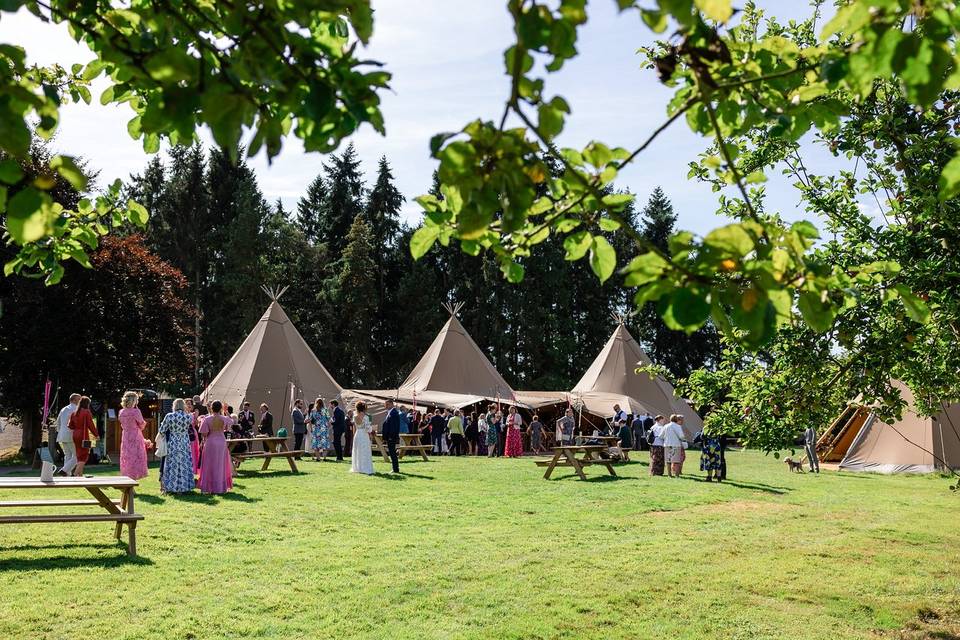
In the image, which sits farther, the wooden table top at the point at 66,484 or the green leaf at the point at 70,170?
the wooden table top at the point at 66,484

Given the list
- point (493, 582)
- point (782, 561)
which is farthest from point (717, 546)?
point (493, 582)

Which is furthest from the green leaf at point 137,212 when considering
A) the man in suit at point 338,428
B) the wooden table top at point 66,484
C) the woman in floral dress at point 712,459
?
the man in suit at point 338,428

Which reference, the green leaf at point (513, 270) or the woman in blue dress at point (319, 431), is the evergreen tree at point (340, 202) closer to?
the woman in blue dress at point (319, 431)

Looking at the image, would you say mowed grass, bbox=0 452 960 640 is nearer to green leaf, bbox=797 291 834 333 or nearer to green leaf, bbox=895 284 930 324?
green leaf, bbox=895 284 930 324

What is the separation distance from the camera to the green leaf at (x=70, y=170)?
2.02 metres

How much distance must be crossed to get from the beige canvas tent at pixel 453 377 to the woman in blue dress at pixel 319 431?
20.1 feet

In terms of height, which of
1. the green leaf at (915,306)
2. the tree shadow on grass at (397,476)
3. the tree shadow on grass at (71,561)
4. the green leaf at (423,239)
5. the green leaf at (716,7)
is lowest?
the tree shadow on grass at (71,561)

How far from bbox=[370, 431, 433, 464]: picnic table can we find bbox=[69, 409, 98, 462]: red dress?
7.37 m

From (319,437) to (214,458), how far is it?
28.9 feet

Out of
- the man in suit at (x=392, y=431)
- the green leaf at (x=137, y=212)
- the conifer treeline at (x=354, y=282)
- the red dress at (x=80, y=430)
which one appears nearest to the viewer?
the green leaf at (x=137, y=212)

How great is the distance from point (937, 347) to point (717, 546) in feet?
12.3

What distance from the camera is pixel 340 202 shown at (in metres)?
48.2

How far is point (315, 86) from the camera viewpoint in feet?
7.13

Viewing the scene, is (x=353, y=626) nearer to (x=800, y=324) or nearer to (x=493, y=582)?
(x=493, y=582)
